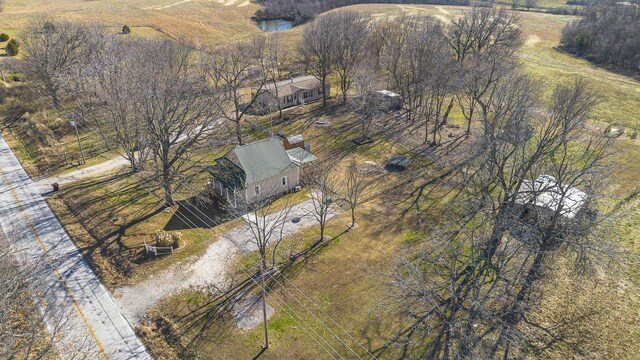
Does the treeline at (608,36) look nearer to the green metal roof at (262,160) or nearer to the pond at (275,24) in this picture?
the pond at (275,24)

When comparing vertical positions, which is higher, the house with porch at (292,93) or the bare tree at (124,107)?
the bare tree at (124,107)

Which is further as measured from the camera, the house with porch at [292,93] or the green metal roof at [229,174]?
the house with porch at [292,93]

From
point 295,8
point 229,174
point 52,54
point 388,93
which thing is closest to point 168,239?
point 229,174

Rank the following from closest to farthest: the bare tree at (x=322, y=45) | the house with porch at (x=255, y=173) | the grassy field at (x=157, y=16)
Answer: the house with porch at (x=255, y=173), the bare tree at (x=322, y=45), the grassy field at (x=157, y=16)

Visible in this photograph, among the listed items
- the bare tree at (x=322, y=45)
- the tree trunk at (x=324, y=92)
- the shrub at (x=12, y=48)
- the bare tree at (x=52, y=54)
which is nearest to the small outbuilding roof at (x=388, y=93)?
the tree trunk at (x=324, y=92)

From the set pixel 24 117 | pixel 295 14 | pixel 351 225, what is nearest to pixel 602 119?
pixel 351 225

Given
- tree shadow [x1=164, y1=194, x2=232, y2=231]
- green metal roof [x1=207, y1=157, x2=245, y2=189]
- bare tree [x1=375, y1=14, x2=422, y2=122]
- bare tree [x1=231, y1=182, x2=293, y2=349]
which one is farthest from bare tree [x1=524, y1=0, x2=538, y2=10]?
tree shadow [x1=164, y1=194, x2=232, y2=231]

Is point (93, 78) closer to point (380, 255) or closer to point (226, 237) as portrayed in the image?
point (226, 237)
